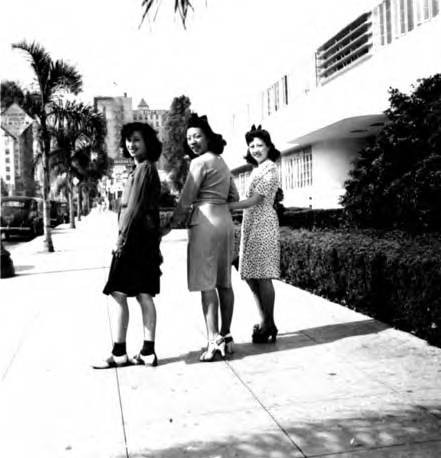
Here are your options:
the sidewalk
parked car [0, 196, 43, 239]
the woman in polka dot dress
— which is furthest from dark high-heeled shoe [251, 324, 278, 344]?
parked car [0, 196, 43, 239]

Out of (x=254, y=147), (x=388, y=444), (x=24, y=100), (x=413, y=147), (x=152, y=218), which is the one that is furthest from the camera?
(x=24, y=100)

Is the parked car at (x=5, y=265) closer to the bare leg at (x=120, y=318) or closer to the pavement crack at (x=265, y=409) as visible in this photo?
the bare leg at (x=120, y=318)

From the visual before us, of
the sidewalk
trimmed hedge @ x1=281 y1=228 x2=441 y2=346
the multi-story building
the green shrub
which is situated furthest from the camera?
the multi-story building

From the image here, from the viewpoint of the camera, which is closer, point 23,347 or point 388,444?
point 388,444

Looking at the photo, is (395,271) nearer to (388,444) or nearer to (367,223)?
(388,444)

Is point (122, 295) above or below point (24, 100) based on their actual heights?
below

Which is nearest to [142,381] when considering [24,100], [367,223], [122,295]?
[122,295]

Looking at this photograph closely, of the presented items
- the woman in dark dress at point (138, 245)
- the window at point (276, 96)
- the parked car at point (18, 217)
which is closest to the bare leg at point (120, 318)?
the woman in dark dress at point (138, 245)

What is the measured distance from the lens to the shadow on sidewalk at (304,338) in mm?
5121

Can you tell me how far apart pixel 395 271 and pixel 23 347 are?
3.37 meters

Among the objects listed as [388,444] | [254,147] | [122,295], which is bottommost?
[388,444]

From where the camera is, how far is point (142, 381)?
443cm

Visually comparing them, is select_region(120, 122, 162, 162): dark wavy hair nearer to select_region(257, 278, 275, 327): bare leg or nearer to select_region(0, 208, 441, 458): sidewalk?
select_region(257, 278, 275, 327): bare leg

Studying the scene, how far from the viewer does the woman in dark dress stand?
4.70 metres
